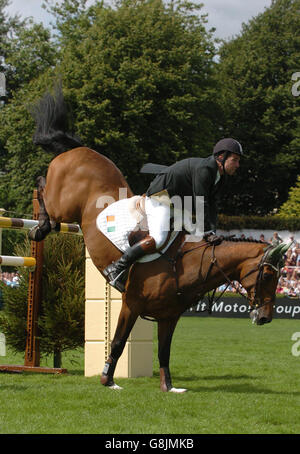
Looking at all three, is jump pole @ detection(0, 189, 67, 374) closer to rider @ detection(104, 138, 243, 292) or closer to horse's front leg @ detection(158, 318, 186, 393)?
horse's front leg @ detection(158, 318, 186, 393)

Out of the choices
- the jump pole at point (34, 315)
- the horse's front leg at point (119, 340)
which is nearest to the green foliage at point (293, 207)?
the jump pole at point (34, 315)

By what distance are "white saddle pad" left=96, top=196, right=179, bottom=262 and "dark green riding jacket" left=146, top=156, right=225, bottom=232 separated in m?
0.29

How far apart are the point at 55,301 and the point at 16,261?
111 cm

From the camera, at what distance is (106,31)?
34969mm

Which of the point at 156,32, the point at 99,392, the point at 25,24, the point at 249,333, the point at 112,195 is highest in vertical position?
the point at 25,24

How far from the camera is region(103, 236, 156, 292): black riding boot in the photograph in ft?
20.8

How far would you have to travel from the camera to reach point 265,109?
137 feet

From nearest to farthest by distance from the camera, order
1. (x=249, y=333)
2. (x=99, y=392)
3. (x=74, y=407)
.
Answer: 1. (x=74, y=407)
2. (x=99, y=392)
3. (x=249, y=333)

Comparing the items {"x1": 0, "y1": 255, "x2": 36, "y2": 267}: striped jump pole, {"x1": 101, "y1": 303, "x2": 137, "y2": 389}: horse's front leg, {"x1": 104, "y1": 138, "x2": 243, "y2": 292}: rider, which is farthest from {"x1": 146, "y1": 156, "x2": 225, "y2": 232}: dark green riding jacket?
{"x1": 0, "y1": 255, "x2": 36, "y2": 267}: striped jump pole

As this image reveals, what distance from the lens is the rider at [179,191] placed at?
638cm

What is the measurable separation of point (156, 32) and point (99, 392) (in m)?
31.1

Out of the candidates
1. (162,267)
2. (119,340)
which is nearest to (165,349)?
(119,340)
